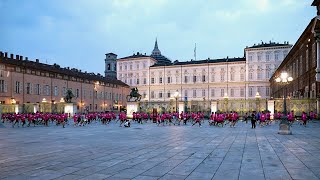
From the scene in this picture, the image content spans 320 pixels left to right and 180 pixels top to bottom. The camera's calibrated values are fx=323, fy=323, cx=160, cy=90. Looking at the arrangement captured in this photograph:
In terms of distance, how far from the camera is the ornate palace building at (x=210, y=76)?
7994cm

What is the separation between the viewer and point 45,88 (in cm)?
5606

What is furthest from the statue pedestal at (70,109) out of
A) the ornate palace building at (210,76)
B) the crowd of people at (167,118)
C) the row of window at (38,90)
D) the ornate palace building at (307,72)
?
the ornate palace building at (210,76)

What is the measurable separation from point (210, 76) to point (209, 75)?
37 cm

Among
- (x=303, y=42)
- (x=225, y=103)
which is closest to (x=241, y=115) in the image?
(x=225, y=103)

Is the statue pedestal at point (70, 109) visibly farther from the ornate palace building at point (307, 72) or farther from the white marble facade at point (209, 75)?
the white marble facade at point (209, 75)

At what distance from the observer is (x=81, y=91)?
216 feet

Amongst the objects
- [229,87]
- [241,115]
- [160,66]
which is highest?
[160,66]

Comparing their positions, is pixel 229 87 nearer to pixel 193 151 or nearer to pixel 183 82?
pixel 183 82

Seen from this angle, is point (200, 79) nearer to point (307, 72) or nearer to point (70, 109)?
point (307, 72)

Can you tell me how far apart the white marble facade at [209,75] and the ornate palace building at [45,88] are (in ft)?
42.7

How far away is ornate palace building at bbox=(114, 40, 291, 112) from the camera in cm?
7994

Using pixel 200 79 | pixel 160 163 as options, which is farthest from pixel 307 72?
pixel 200 79

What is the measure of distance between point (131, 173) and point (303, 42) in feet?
122

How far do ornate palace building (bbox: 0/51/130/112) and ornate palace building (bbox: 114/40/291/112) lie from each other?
1292 centimetres
